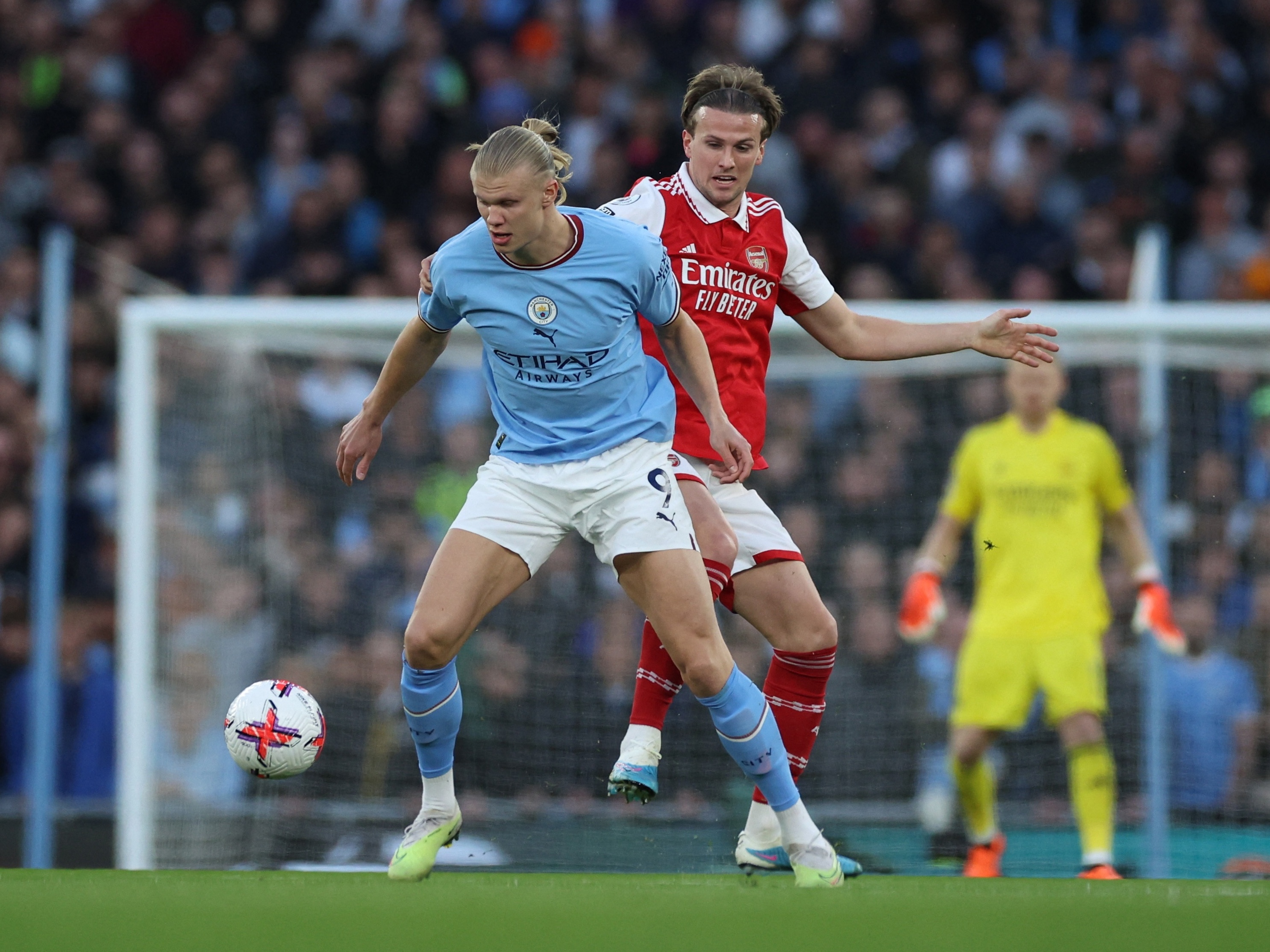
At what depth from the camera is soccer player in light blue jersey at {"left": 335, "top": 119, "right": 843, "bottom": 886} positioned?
4301 mm

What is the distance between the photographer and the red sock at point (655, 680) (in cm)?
481

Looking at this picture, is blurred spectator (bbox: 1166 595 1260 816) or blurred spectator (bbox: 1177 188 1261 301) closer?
blurred spectator (bbox: 1166 595 1260 816)

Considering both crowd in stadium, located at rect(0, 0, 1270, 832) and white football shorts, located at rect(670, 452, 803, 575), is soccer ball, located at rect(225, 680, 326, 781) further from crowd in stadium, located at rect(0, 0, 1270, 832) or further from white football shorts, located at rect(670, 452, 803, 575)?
crowd in stadium, located at rect(0, 0, 1270, 832)

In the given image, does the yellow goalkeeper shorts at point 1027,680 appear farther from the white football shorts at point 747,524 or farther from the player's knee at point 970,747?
the white football shorts at point 747,524

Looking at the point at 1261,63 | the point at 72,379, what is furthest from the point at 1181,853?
the point at 72,379

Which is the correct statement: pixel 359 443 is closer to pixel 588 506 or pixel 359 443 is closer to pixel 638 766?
pixel 588 506

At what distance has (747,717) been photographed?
436 cm

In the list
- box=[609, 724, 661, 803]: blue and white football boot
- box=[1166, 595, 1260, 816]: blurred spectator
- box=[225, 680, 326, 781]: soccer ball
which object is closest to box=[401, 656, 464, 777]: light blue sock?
box=[225, 680, 326, 781]: soccer ball

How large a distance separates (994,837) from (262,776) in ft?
12.1

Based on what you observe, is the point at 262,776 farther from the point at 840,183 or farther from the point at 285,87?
the point at 285,87

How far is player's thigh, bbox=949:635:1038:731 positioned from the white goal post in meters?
1.13

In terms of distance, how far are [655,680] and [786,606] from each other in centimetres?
46

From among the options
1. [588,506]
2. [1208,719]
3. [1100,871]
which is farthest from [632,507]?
[1208,719]

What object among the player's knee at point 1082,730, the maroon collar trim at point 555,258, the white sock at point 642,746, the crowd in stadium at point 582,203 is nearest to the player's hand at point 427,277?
the maroon collar trim at point 555,258
